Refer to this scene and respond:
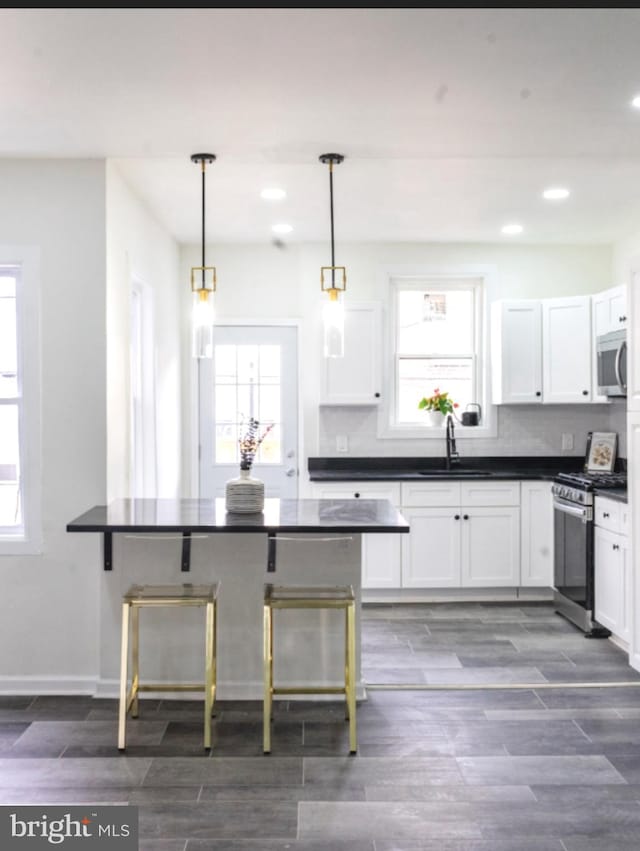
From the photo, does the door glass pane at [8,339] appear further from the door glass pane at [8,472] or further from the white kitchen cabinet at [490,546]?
the white kitchen cabinet at [490,546]

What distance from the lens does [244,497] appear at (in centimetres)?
364

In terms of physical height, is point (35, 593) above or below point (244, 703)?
above

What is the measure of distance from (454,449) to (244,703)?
3.02 meters

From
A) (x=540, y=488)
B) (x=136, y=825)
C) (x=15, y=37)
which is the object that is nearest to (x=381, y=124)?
(x=15, y=37)

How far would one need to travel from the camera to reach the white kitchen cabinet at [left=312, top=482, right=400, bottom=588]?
5.65 meters

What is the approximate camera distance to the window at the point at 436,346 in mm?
6324

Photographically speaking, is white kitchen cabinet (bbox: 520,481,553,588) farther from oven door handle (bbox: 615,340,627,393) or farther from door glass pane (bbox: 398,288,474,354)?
door glass pane (bbox: 398,288,474,354)

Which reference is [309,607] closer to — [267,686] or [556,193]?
[267,686]

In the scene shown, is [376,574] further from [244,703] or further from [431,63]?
[431,63]

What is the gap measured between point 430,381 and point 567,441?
1.17 metres

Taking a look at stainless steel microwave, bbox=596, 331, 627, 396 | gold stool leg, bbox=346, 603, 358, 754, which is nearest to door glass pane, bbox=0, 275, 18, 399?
gold stool leg, bbox=346, 603, 358, 754

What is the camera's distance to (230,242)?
618 centimetres

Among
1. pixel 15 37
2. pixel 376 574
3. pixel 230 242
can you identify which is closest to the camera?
pixel 15 37

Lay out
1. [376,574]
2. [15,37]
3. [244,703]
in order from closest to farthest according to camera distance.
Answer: [15,37]
[244,703]
[376,574]
